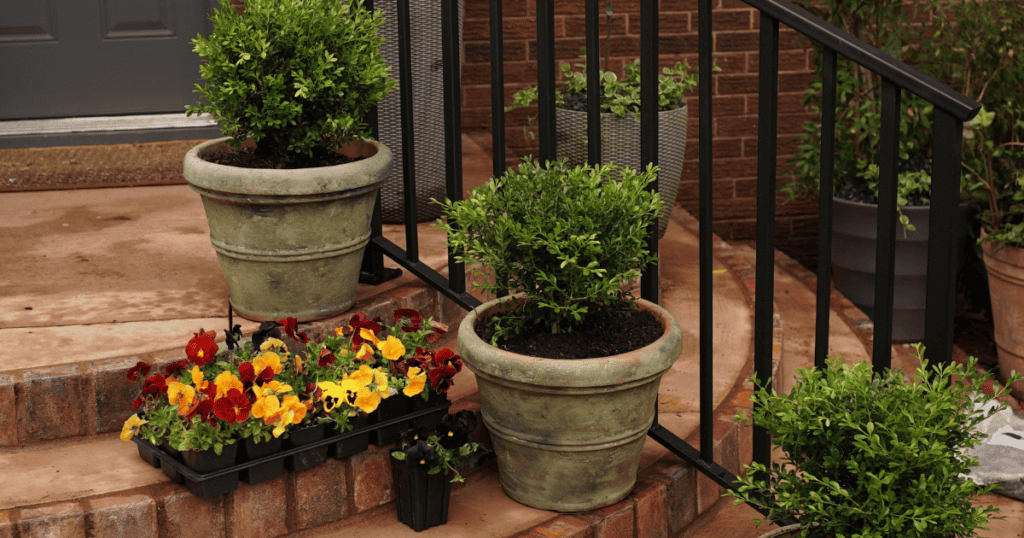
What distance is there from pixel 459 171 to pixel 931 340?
110cm

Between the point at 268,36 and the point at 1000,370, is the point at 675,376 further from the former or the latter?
the point at 1000,370

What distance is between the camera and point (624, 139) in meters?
3.26

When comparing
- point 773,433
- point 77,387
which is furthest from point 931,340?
point 77,387

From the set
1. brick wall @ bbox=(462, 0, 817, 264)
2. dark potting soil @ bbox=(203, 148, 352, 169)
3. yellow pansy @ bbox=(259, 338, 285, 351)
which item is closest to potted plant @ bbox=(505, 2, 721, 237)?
brick wall @ bbox=(462, 0, 817, 264)

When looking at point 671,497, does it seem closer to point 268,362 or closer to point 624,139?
point 268,362

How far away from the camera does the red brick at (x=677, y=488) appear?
7.04 feet

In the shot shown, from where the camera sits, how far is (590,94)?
2.04 metres

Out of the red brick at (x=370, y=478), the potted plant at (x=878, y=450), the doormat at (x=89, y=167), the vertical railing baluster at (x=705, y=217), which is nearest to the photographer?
the potted plant at (x=878, y=450)

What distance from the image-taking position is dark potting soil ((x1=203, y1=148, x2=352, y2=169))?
2340 millimetres

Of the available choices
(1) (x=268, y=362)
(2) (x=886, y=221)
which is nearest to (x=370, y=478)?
(1) (x=268, y=362)

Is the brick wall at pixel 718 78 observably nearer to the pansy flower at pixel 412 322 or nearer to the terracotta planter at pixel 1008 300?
the terracotta planter at pixel 1008 300

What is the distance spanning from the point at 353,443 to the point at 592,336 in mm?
516

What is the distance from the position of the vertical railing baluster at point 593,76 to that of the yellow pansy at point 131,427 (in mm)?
1010

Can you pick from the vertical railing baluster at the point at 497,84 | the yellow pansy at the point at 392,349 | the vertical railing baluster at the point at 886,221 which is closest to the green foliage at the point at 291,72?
the vertical railing baluster at the point at 497,84
